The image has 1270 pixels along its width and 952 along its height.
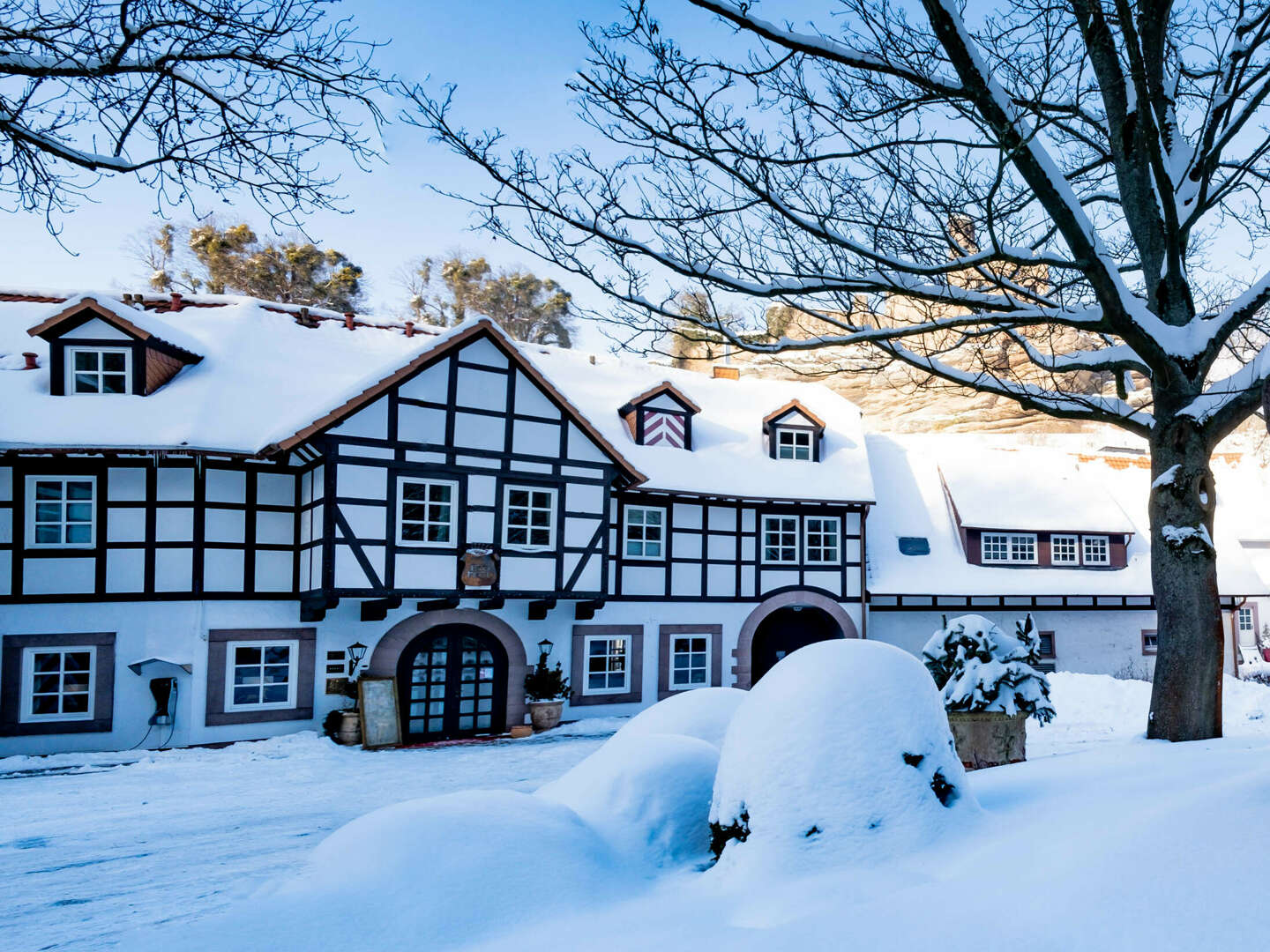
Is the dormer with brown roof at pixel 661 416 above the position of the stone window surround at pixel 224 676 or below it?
above

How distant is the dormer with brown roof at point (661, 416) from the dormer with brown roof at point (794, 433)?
76.4 inches

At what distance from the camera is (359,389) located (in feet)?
46.7

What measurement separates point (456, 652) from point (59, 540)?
261 inches

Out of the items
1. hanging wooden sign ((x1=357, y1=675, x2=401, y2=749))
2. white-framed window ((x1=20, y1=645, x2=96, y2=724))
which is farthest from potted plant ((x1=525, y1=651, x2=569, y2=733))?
white-framed window ((x1=20, y1=645, x2=96, y2=724))

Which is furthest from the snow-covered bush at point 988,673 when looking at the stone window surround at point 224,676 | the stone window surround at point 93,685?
the stone window surround at point 93,685

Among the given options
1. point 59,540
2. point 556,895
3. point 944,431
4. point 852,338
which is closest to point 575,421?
point 59,540

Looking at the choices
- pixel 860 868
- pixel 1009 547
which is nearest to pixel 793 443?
pixel 1009 547

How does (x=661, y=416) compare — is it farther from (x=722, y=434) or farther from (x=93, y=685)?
(x=93, y=685)

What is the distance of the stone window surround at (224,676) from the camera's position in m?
14.2

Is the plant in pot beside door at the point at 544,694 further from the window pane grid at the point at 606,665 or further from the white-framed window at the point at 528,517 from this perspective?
the white-framed window at the point at 528,517

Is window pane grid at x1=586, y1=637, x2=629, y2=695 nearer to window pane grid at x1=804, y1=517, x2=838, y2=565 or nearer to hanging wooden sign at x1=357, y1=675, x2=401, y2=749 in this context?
hanging wooden sign at x1=357, y1=675, x2=401, y2=749

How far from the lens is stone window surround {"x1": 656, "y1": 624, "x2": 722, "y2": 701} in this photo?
1850cm

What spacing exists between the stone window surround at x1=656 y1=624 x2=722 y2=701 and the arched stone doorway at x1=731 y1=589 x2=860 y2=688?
400 millimetres

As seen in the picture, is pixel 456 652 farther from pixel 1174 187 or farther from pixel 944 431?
pixel 944 431
